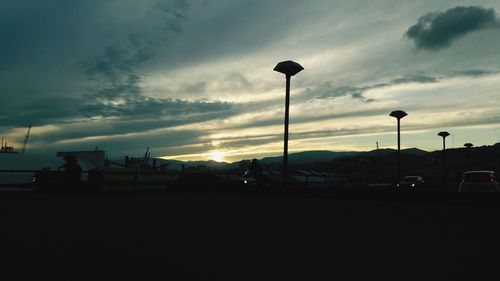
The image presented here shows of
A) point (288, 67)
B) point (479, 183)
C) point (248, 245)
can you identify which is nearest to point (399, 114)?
point (479, 183)

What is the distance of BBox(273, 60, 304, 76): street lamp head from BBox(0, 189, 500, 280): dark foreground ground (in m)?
10.7

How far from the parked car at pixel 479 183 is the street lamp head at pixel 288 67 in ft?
30.5

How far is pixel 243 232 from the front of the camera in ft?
27.7

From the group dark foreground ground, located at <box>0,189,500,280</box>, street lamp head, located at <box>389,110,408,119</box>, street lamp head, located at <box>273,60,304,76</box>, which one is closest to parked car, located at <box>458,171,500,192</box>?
dark foreground ground, located at <box>0,189,500,280</box>

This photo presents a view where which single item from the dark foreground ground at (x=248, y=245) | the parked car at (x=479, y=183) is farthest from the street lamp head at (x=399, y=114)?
the dark foreground ground at (x=248, y=245)

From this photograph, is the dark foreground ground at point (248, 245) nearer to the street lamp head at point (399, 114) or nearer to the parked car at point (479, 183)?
the parked car at point (479, 183)

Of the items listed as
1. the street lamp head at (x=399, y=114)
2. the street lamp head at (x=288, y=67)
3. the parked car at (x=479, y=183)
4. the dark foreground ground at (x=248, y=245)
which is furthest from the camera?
the street lamp head at (x=399, y=114)

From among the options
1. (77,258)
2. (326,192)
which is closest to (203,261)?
(77,258)

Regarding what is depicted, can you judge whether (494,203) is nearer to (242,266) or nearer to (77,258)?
(242,266)

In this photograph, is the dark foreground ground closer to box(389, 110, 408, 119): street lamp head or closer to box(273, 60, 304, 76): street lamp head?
box(273, 60, 304, 76): street lamp head

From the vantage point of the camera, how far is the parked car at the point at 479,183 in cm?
1975

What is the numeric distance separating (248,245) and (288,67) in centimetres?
1503

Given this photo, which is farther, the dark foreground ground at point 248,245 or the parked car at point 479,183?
the parked car at point 479,183

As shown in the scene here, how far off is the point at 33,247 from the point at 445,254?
20.4ft
